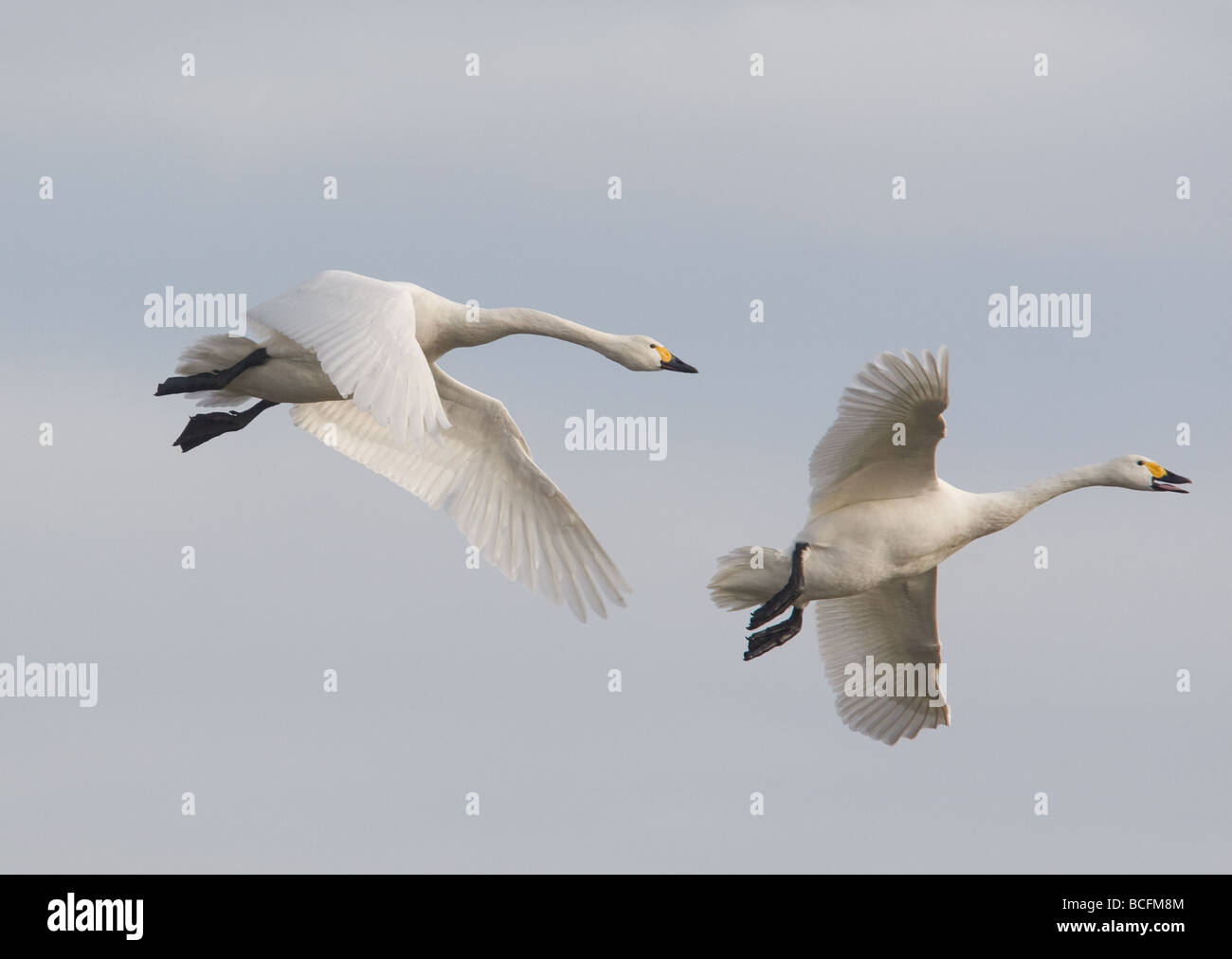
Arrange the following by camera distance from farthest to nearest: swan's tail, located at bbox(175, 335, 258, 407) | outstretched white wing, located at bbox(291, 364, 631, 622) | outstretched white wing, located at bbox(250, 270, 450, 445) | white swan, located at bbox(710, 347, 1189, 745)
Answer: outstretched white wing, located at bbox(291, 364, 631, 622) < swan's tail, located at bbox(175, 335, 258, 407) < white swan, located at bbox(710, 347, 1189, 745) < outstretched white wing, located at bbox(250, 270, 450, 445)

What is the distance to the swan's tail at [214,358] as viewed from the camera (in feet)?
77.6

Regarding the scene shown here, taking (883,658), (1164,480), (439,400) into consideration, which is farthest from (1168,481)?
(439,400)

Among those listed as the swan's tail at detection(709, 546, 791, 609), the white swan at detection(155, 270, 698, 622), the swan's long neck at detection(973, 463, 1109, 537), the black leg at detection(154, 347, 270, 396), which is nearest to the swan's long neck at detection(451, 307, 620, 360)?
the white swan at detection(155, 270, 698, 622)

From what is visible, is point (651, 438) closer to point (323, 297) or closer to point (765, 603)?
point (765, 603)

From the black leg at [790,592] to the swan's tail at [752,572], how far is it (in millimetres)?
75

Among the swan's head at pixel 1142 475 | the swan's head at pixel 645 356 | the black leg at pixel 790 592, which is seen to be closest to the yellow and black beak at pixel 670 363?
the swan's head at pixel 645 356

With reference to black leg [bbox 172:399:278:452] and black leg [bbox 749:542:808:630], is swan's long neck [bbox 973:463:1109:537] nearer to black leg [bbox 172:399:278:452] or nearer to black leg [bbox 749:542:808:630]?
black leg [bbox 749:542:808:630]

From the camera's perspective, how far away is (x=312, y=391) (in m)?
23.7

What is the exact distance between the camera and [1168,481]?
25.9 m

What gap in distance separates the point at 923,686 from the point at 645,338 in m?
4.69

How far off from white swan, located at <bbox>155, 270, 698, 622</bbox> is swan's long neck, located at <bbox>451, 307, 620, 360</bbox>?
13mm

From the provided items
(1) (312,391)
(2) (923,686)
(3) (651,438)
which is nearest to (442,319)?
(1) (312,391)

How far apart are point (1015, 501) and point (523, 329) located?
16.9 ft

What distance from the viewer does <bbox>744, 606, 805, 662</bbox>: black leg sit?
24.7 metres
